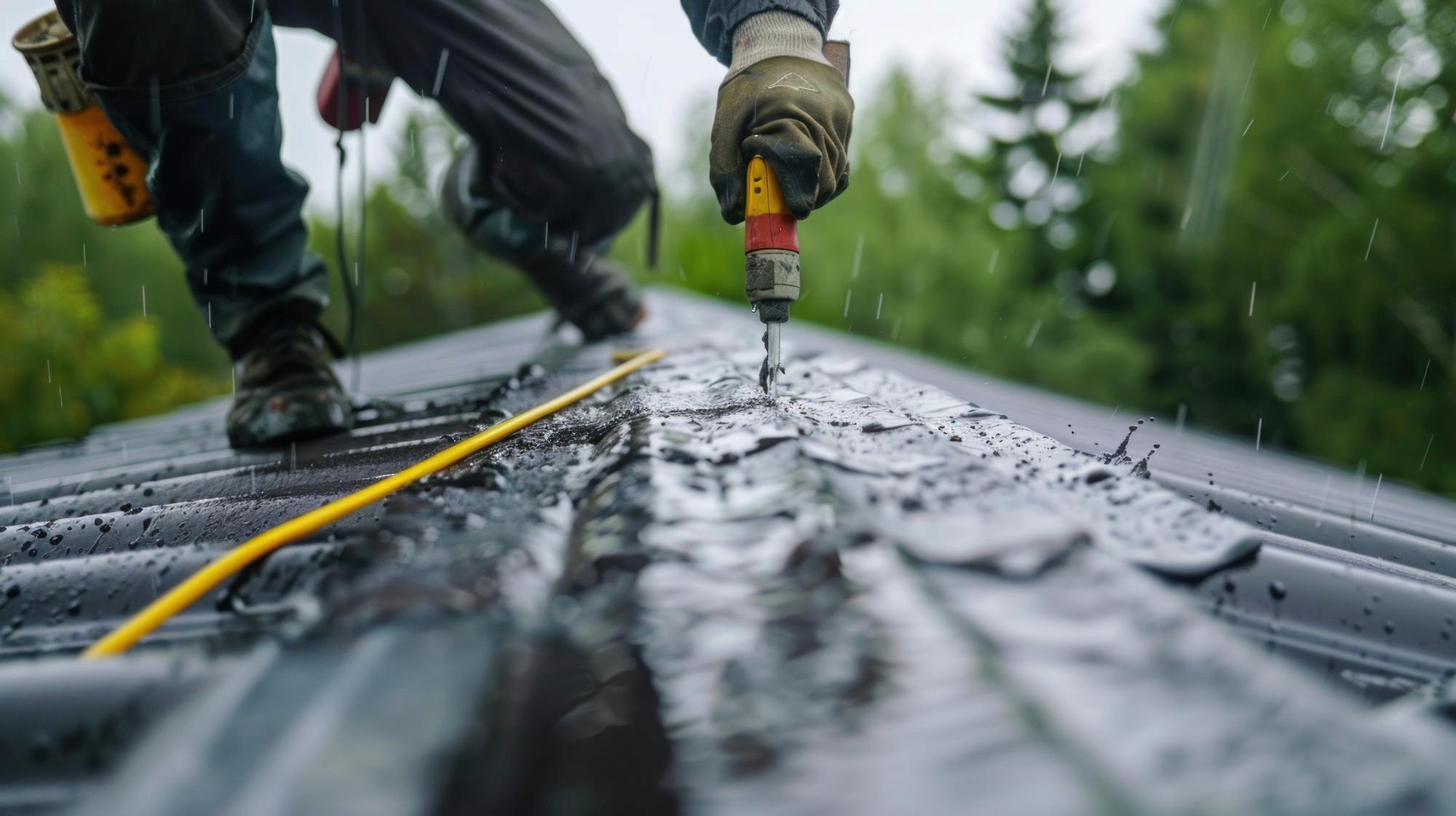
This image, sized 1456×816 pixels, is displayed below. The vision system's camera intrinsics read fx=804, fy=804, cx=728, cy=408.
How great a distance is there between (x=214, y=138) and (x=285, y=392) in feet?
1.91

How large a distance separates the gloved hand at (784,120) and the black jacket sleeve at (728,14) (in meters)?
0.02

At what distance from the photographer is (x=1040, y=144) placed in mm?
20406

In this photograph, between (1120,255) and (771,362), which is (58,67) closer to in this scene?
(771,362)

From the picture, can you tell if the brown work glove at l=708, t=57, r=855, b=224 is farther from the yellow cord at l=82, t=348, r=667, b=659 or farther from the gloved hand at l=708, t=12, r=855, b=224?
the yellow cord at l=82, t=348, r=667, b=659

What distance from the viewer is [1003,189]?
67.8ft

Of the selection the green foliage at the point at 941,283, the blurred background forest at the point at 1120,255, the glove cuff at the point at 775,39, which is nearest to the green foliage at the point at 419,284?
the blurred background forest at the point at 1120,255

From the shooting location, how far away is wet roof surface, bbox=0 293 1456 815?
54 cm

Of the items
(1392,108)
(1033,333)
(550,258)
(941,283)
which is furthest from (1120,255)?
(550,258)

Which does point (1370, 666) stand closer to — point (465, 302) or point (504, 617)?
point (504, 617)

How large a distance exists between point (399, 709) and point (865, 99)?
83.7ft

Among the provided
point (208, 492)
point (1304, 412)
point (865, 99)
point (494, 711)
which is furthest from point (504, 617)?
point (865, 99)

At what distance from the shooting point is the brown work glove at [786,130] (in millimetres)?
1393

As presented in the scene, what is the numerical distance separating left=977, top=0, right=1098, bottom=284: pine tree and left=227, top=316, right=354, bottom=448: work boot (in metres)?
19.4

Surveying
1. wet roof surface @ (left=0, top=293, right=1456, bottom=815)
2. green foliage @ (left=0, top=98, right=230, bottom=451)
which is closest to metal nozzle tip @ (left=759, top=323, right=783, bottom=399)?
wet roof surface @ (left=0, top=293, right=1456, bottom=815)
